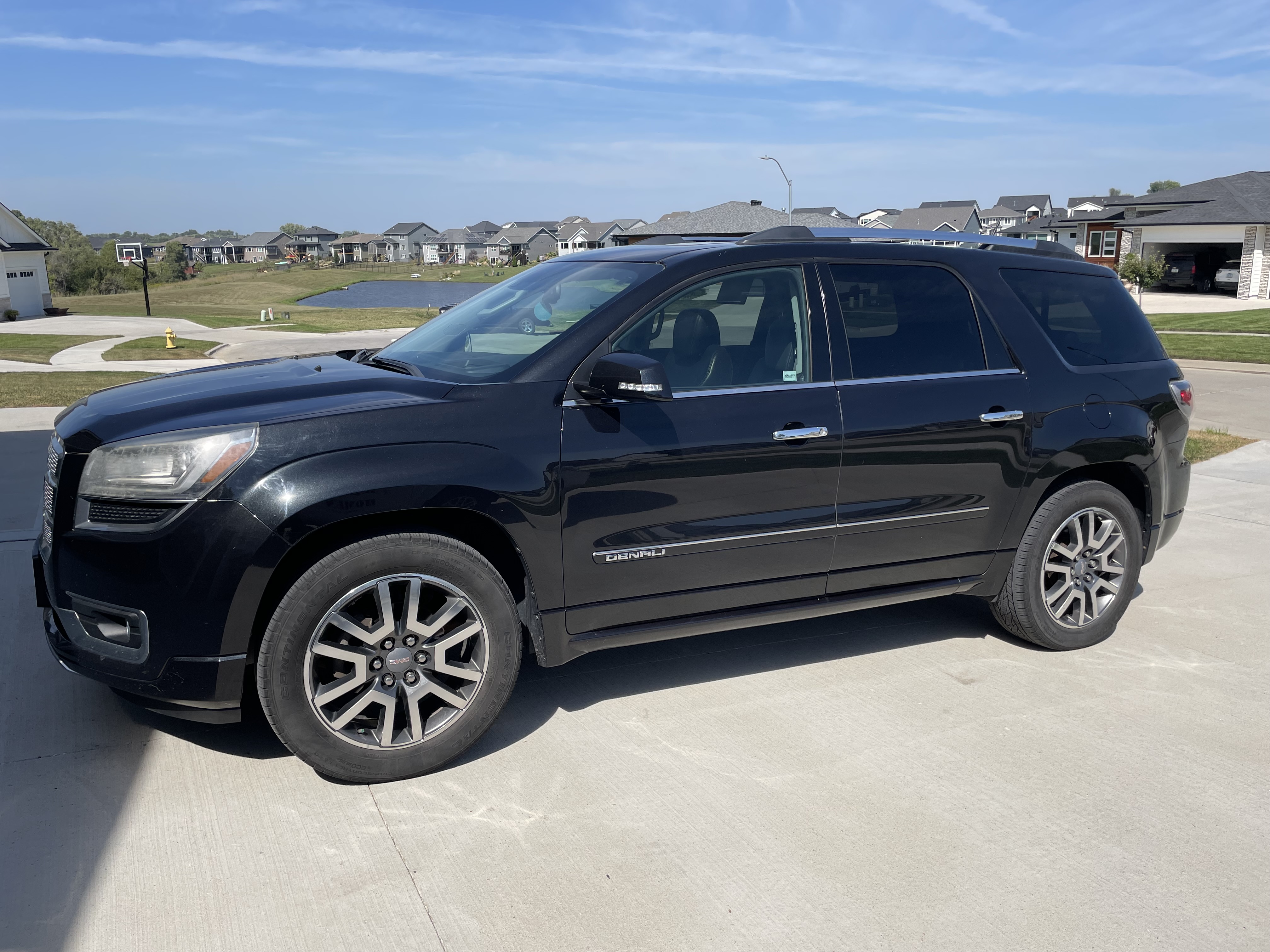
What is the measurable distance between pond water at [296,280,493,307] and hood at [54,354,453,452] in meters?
47.5

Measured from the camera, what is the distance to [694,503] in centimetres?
396

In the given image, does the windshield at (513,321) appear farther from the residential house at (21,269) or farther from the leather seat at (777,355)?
the residential house at (21,269)

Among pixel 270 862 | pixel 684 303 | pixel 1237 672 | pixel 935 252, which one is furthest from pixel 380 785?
pixel 1237 672

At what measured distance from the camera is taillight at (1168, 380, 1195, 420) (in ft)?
17.0

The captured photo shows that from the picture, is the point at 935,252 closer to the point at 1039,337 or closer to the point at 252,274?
the point at 1039,337

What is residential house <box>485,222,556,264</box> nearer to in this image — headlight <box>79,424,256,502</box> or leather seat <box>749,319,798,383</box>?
leather seat <box>749,319,798,383</box>

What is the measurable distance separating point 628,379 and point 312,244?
576 ft

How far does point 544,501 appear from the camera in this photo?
3717 mm

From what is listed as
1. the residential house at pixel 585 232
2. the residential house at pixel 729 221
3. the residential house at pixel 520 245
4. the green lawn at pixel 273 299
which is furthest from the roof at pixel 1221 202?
the residential house at pixel 520 245

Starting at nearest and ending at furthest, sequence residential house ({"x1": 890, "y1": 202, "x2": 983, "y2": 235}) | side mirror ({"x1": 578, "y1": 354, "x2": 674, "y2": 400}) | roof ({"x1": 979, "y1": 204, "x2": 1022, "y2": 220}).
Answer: side mirror ({"x1": 578, "y1": 354, "x2": 674, "y2": 400})
residential house ({"x1": 890, "y1": 202, "x2": 983, "y2": 235})
roof ({"x1": 979, "y1": 204, "x2": 1022, "y2": 220})

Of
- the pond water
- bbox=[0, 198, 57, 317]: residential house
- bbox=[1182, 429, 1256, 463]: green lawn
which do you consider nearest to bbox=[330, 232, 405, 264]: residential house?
the pond water

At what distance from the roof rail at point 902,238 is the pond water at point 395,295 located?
1856 inches

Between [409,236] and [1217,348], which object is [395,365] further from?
[409,236]

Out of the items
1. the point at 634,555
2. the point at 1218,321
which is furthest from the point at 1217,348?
the point at 634,555
